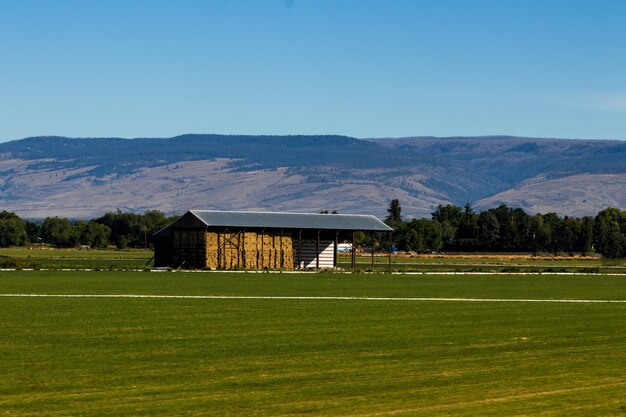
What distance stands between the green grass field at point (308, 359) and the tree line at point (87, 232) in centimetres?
13407

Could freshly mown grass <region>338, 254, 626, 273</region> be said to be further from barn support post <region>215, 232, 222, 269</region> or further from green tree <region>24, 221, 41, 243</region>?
green tree <region>24, 221, 41, 243</region>

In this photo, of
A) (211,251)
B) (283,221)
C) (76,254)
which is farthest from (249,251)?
(76,254)

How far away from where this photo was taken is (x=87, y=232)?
557 feet

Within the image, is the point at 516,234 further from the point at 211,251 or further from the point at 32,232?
the point at 211,251

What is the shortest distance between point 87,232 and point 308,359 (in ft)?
506

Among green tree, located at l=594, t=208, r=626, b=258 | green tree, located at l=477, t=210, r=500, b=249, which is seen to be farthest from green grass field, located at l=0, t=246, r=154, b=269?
green tree, located at l=477, t=210, r=500, b=249

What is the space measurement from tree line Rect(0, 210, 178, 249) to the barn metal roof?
86.4 metres

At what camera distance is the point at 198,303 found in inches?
1287

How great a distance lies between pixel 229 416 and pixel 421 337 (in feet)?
30.5

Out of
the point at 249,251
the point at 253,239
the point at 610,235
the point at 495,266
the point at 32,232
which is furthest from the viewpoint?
the point at 32,232

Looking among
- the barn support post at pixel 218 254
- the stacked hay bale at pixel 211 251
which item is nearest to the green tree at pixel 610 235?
the barn support post at pixel 218 254

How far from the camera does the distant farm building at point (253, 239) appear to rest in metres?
72.8

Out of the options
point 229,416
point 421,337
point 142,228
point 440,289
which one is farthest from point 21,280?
point 142,228

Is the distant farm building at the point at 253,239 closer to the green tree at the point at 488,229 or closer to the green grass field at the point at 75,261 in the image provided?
the green grass field at the point at 75,261
